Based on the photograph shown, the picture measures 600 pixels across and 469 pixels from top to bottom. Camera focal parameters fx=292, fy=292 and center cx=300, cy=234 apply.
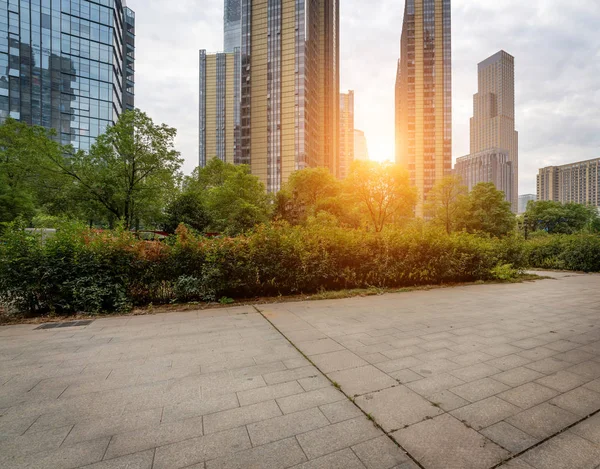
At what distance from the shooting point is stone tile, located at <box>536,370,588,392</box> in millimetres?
3012

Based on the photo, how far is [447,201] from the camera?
3581 cm

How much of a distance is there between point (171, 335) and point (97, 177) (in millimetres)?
17765

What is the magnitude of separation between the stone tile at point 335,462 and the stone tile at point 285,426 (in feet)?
1.08

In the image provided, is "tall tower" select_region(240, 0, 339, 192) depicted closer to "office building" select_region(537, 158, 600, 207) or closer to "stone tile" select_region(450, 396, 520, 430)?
"stone tile" select_region(450, 396, 520, 430)

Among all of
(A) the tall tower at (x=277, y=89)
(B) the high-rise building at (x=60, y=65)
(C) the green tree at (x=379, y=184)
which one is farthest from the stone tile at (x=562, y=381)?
(A) the tall tower at (x=277, y=89)

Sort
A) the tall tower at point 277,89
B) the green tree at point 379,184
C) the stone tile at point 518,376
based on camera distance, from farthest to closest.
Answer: the tall tower at point 277,89 < the green tree at point 379,184 < the stone tile at point 518,376

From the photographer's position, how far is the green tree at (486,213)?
36.1 meters

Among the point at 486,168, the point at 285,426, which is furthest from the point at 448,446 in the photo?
the point at 486,168

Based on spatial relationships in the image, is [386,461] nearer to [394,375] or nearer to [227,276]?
[394,375]

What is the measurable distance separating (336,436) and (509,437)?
132cm

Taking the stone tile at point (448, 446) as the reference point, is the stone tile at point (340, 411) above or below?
below

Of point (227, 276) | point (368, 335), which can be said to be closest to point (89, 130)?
point (227, 276)

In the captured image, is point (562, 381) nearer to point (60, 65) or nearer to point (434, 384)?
point (434, 384)

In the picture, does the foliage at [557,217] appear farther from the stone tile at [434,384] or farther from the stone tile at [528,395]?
the stone tile at [434,384]
